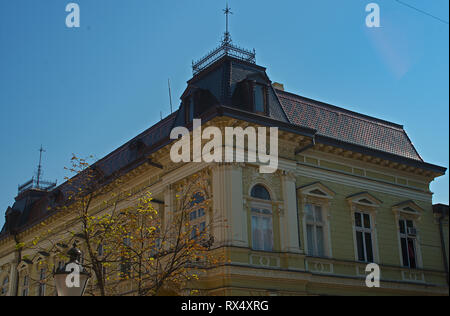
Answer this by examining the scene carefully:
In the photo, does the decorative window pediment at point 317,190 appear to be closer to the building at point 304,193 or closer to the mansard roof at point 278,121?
the building at point 304,193

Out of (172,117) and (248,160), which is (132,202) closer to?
(172,117)

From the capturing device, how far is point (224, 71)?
21781mm

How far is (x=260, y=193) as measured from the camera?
20.4 meters

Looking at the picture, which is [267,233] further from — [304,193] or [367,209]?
[367,209]

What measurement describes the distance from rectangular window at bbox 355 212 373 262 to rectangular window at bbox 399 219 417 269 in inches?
70.8

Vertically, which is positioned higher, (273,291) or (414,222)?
(414,222)

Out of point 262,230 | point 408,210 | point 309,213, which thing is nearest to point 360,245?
point 309,213

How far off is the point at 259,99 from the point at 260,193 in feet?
11.6

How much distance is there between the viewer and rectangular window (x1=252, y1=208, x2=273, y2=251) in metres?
19.8

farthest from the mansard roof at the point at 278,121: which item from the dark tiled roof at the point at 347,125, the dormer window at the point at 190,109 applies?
the dormer window at the point at 190,109

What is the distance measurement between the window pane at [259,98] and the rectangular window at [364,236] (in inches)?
224

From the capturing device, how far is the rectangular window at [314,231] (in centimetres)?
2116

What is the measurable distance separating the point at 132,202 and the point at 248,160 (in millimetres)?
6243
